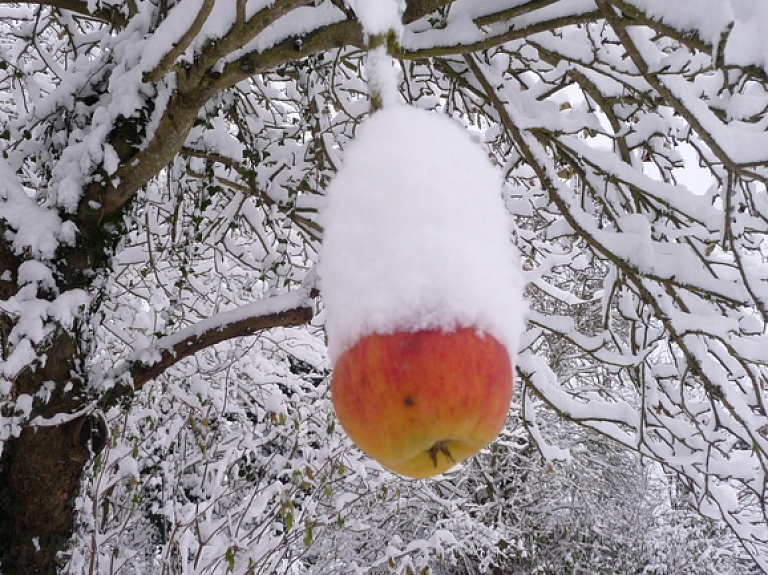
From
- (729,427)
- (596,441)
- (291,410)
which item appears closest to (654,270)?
(729,427)

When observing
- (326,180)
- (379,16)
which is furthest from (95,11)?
(379,16)

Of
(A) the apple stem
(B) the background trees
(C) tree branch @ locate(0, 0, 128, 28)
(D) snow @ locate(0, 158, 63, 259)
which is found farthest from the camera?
(C) tree branch @ locate(0, 0, 128, 28)

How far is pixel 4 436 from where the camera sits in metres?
1.78

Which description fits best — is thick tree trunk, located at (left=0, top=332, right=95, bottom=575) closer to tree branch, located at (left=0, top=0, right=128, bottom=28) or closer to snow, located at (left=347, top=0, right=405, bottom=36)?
tree branch, located at (left=0, top=0, right=128, bottom=28)

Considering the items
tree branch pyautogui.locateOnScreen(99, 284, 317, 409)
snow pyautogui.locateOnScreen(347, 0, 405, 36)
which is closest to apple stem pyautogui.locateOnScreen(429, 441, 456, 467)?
snow pyautogui.locateOnScreen(347, 0, 405, 36)

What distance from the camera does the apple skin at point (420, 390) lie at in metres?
0.54

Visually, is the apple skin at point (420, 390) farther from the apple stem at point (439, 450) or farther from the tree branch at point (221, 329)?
the tree branch at point (221, 329)

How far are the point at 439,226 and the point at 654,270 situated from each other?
1.36 metres

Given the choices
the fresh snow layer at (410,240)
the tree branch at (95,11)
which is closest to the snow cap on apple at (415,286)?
the fresh snow layer at (410,240)

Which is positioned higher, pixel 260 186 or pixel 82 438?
pixel 260 186

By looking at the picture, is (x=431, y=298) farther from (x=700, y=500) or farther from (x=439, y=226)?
(x=700, y=500)

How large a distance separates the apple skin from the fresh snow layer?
0.02m

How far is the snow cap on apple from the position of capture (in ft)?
1.70

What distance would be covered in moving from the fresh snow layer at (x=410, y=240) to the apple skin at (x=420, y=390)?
15mm
